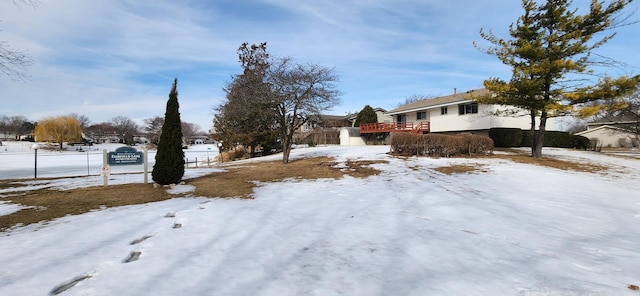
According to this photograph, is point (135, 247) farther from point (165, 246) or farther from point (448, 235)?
point (448, 235)

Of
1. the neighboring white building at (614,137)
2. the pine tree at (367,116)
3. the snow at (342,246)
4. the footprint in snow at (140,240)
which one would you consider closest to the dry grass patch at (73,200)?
the snow at (342,246)

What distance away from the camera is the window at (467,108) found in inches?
1061

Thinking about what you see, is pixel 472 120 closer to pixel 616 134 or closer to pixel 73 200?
pixel 73 200

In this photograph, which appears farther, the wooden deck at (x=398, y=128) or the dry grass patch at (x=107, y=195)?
the wooden deck at (x=398, y=128)

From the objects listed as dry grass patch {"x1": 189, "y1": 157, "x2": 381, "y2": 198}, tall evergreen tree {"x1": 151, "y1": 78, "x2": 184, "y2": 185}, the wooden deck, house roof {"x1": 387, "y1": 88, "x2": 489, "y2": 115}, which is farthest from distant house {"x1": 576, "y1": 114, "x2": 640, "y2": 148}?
tall evergreen tree {"x1": 151, "y1": 78, "x2": 184, "y2": 185}

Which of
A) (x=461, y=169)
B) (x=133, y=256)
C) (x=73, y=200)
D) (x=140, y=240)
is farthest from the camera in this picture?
(x=461, y=169)

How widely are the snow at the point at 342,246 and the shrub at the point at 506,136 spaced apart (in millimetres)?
16025

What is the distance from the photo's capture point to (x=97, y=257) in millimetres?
4117

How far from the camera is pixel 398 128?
32812 mm

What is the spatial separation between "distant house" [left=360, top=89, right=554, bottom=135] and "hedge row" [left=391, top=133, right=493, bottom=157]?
8258 mm

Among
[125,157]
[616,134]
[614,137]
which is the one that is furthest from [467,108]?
[614,137]

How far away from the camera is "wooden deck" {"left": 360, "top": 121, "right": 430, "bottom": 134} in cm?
3105

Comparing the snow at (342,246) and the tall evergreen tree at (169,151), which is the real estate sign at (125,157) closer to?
the tall evergreen tree at (169,151)

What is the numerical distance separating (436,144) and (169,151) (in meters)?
13.2
